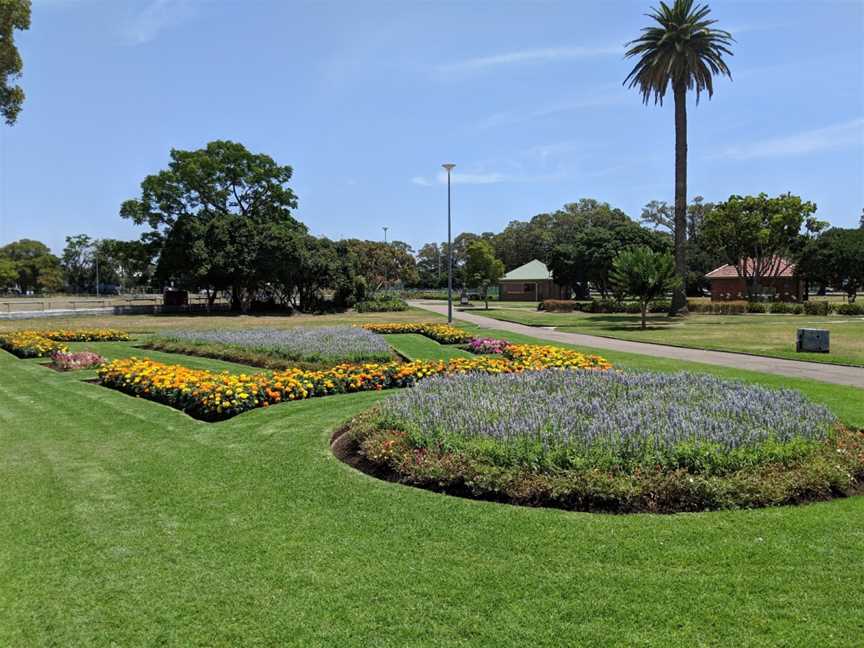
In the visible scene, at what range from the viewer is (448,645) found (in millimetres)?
3193

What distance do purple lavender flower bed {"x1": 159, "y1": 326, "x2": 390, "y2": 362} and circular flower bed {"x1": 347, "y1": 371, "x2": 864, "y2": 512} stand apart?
278 inches

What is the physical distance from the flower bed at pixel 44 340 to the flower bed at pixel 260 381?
6.16 meters

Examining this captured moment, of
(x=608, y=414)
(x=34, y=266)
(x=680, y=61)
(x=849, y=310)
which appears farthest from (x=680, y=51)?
(x=34, y=266)

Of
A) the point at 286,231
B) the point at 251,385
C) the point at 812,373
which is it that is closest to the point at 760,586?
the point at 251,385

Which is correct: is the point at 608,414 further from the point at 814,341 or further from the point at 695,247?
the point at 695,247

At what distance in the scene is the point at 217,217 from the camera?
47.7 metres

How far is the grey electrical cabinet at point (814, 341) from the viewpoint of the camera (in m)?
18.1

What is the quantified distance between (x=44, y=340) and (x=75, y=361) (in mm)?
5579

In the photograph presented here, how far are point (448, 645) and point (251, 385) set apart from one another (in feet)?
22.9

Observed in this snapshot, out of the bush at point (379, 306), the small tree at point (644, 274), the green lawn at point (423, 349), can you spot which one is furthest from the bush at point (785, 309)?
the green lawn at point (423, 349)

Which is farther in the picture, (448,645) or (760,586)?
(760,586)

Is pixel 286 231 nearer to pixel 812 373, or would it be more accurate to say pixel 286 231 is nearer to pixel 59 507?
pixel 812 373

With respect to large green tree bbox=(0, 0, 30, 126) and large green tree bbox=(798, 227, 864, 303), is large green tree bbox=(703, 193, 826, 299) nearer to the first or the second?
large green tree bbox=(798, 227, 864, 303)

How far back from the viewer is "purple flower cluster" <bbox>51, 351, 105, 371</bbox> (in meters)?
14.5
